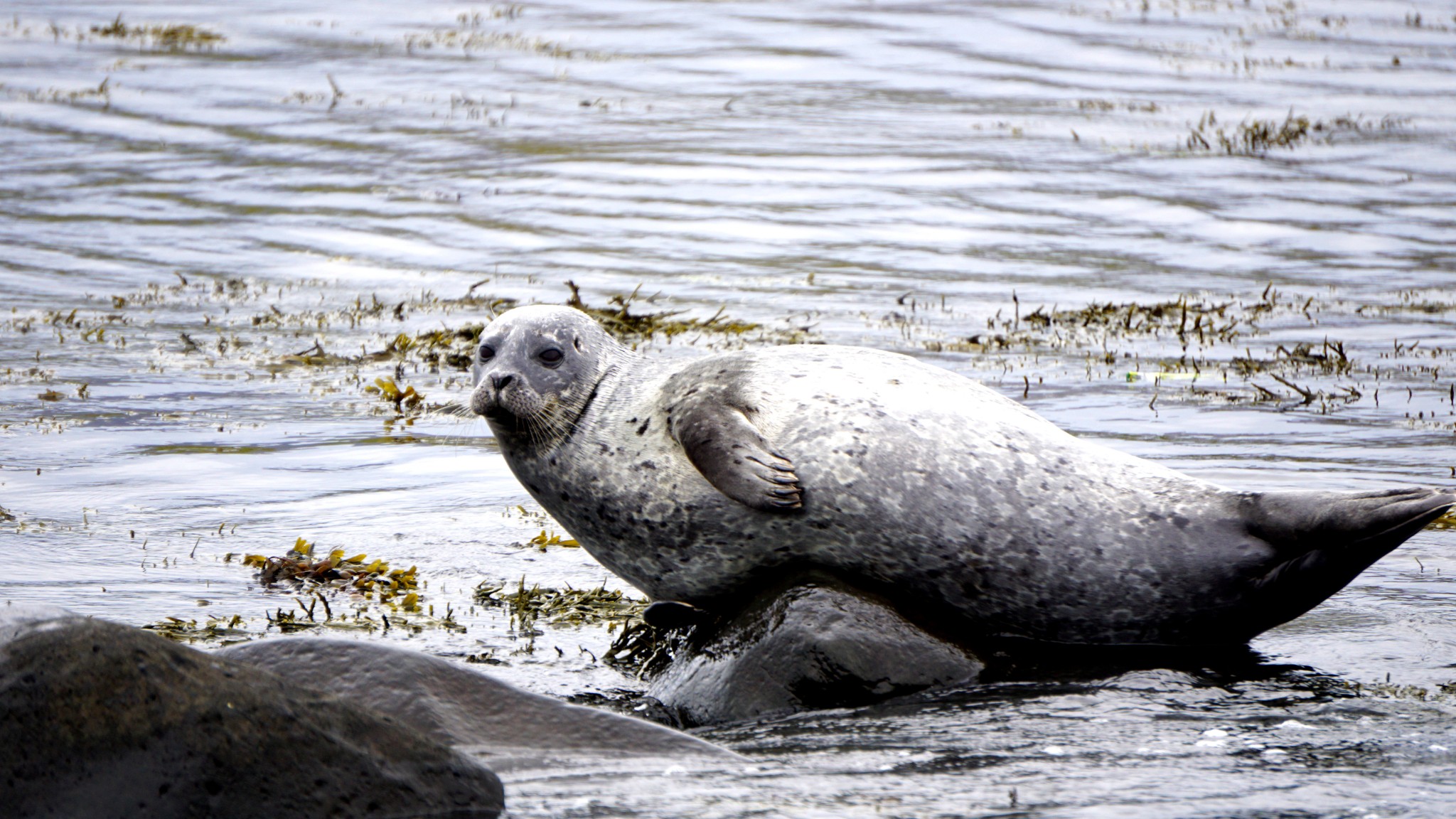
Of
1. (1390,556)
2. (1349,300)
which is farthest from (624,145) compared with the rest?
(1390,556)

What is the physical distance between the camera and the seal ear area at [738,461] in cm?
493

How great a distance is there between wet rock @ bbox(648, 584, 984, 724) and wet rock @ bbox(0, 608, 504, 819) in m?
1.25

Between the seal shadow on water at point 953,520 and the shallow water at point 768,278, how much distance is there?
1.01ft

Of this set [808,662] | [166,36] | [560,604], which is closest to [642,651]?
[560,604]

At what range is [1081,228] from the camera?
14.6 metres

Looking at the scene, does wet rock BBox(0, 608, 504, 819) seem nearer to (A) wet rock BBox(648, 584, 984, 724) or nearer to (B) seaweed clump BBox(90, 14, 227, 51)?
(A) wet rock BBox(648, 584, 984, 724)

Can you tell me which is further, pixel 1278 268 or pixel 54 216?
pixel 54 216

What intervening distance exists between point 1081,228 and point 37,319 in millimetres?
8520

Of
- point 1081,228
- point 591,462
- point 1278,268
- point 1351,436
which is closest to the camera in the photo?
point 591,462

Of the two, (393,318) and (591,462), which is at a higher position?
(591,462)

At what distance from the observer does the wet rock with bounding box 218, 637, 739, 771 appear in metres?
4.09

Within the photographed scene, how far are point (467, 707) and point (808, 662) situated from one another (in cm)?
105

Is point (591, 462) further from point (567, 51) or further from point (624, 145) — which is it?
point (567, 51)

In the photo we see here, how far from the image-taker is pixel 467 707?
14.0 feet
